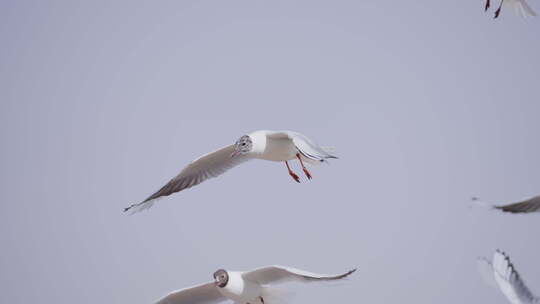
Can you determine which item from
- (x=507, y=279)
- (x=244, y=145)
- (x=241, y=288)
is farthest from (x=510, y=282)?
(x=244, y=145)

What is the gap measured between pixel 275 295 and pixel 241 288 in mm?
310

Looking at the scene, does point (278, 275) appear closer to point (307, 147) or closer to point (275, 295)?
point (275, 295)

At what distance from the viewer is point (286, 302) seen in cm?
716

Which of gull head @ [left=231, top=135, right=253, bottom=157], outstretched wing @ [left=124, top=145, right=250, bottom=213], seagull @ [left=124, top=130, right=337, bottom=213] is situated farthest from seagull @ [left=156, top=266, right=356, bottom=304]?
gull head @ [left=231, top=135, right=253, bottom=157]

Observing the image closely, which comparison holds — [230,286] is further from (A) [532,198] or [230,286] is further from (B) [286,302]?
(A) [532,198]

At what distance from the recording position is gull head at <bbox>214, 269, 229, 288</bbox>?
721 centimetres

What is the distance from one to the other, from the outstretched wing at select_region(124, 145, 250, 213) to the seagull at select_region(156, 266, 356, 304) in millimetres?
999

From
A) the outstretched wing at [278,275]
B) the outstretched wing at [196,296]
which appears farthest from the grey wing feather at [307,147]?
the outstretched wing at [196,296]

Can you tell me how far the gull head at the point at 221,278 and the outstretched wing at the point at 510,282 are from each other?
159 inches

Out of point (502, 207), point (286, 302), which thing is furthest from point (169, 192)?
point (502, 207)

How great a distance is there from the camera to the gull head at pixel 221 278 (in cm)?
721

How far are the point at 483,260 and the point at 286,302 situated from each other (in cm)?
404

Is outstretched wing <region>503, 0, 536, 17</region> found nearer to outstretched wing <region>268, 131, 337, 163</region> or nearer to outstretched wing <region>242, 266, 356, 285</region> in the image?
outstretched wing <region>268, 131, 337, 163</region>

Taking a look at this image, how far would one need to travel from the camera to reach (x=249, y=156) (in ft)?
25.8
